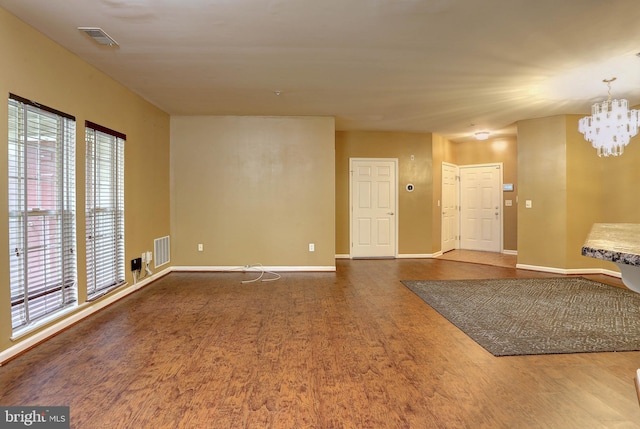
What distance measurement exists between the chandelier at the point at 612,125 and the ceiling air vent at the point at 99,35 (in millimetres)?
4969

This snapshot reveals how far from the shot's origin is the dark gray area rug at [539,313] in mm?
2742

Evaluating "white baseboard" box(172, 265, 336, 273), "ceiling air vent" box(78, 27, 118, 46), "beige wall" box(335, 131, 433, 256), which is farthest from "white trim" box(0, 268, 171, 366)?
"beige wall" box(335, 131, 433, 256)

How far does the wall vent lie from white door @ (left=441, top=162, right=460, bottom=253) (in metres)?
5.53

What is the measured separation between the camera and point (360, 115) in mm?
5496

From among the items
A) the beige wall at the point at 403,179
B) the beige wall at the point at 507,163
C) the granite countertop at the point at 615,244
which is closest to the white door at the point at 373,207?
the beige wall at the point at 403,179

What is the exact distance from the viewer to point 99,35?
2830 millimetres

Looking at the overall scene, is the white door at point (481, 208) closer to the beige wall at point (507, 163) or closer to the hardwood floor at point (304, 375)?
the beige wall at point (507, 163)

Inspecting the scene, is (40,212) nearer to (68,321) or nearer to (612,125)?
(68,321)

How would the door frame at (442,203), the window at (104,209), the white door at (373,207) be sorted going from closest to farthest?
the window at (104,209)
the white door at (373,207)
the door frame at (442,203)

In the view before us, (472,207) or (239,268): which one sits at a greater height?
(472,207)

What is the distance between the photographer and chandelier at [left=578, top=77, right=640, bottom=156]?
3666 millimetres

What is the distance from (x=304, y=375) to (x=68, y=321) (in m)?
2.42

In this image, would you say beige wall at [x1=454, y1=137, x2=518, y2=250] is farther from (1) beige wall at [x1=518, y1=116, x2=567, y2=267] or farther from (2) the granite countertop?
(2) the granite countertop

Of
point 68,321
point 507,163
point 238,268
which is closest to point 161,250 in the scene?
point 238,268
